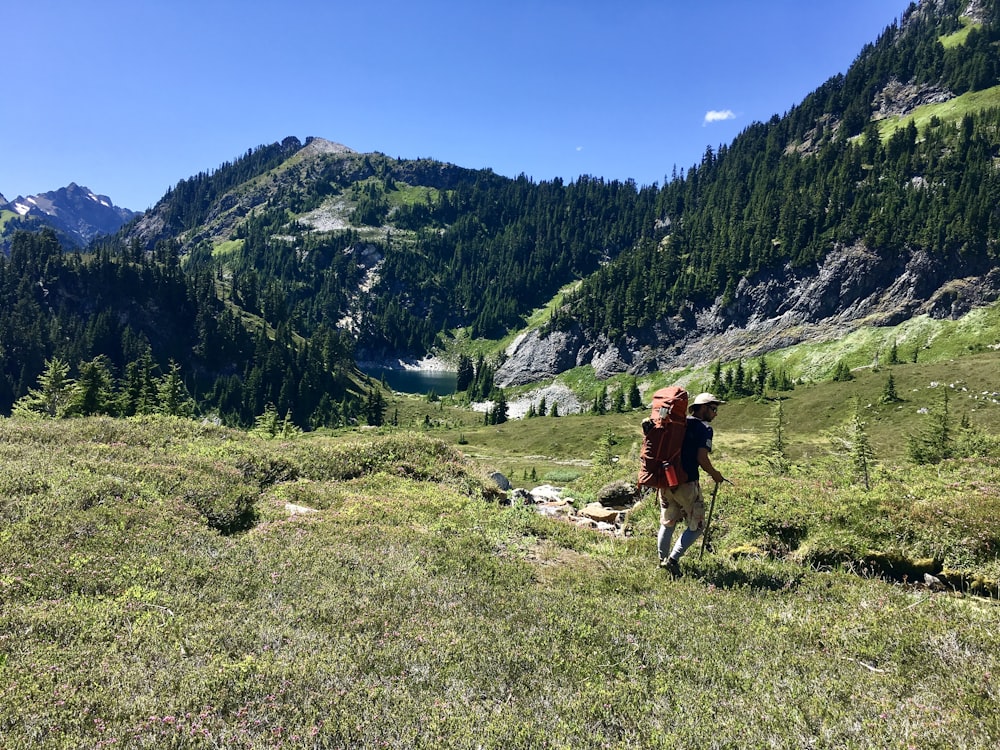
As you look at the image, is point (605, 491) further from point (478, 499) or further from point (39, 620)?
point (39, 620)

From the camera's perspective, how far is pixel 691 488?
962 centimetres

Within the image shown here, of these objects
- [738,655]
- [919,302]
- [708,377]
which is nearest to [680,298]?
[708,377]

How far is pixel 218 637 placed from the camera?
649 cm

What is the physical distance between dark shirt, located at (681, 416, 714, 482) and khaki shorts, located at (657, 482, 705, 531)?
0.22m

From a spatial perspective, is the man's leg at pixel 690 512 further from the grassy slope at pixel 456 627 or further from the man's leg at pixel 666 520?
the grassy slope at pixel 456 627

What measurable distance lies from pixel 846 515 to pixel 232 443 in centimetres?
1941

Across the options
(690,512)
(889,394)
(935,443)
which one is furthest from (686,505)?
(889,394)

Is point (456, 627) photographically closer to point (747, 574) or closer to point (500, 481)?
point (747, 574)

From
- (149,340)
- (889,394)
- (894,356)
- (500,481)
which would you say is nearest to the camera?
(500,481)

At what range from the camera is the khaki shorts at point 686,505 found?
966 centimetres

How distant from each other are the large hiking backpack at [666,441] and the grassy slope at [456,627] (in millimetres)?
1920

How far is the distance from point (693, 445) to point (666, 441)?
1.78 feet

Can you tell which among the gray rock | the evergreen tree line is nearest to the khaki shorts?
the gray rock

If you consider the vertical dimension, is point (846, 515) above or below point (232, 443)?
above
